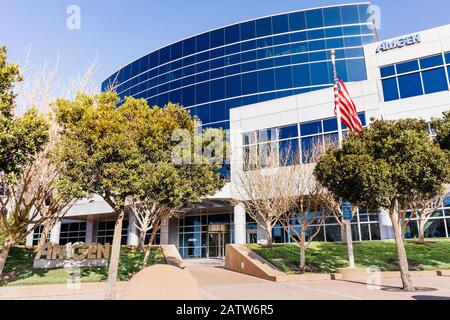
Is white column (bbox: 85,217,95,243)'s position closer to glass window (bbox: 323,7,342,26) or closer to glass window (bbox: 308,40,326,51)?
glass window (bbox: 308,40,326,51)

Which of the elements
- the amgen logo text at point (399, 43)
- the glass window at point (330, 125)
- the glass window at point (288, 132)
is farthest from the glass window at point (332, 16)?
the glass window at point (288, 132)

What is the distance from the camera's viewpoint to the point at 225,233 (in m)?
34.9

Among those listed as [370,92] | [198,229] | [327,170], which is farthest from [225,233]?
[327,170]

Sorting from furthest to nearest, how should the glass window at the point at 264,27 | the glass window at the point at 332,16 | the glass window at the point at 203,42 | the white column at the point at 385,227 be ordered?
1. the glass window at the point at 203,42
2. the glass window at the point at 264,27
3. the glass window at the point at 332,16
4. the white column at the point at 385,227

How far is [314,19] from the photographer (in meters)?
38.3

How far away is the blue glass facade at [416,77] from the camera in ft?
91.4

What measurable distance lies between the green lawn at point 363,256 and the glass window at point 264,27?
81.0 feet

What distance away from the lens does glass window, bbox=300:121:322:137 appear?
2989 centimetres

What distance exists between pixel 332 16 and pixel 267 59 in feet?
27.8

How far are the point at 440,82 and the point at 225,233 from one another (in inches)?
903

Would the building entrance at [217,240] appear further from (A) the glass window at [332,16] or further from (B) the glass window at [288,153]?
(A) the glass window at [332,16]

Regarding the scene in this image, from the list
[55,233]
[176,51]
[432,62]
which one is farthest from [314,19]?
[55,233]

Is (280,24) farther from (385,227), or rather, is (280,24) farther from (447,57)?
(385,227)

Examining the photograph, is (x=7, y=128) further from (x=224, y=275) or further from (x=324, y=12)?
(x=324, y=12)
